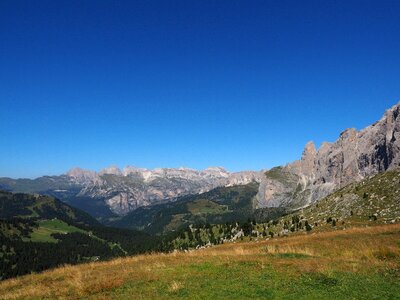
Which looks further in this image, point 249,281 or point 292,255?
point 292,255

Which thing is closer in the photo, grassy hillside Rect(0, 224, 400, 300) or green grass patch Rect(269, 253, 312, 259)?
grassy hillside Rect(0, 224, 400, 300)

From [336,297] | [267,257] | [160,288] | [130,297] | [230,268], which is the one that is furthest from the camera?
[267,257]

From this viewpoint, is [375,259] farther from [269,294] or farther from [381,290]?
[269,294]

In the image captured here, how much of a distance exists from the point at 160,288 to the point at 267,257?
11.0 meters

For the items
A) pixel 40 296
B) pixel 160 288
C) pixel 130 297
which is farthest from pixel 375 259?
pixel 40 296

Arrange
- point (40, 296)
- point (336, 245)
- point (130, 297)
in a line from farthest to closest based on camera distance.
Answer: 1. point (336, 245)
2. point (40, 296)
3. point (130, 297)

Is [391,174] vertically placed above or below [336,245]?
above

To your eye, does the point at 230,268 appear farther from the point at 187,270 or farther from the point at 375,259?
the point at 375,259

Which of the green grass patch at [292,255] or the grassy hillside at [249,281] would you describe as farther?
the green grass patch at [292,255]

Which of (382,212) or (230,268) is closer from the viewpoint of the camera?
(230,268)

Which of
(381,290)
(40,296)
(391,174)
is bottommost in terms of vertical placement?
(40,296)

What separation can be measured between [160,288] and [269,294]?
641 cm

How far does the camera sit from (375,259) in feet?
81.7

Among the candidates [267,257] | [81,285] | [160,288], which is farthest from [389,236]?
[81,285]
